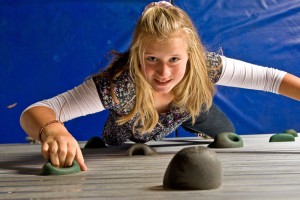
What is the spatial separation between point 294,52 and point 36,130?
171 centimetres

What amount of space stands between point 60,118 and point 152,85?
25 centimetres

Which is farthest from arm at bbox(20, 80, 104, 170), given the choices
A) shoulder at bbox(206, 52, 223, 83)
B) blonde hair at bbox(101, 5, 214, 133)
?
shoulder at bbox(206, 52, 223, 83)

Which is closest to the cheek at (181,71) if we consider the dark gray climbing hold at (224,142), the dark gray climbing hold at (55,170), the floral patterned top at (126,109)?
the floral patterned top at (126,109)

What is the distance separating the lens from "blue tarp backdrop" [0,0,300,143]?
7.55 ft

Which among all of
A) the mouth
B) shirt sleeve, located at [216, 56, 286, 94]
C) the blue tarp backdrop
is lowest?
the mouth

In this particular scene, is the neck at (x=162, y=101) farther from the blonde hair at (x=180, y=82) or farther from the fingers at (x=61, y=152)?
the fingers at (x=61, y=152)

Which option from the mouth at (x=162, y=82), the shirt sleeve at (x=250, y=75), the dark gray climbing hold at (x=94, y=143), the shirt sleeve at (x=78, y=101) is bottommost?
the dark gray climbing hold at (x=94, y=143)

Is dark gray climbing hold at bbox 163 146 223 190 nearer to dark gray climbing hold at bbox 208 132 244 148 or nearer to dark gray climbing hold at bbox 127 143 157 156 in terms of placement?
dark gray climbing hold at bbox 127 143 157 156

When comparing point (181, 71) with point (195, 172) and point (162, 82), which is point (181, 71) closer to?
point (162, 82)

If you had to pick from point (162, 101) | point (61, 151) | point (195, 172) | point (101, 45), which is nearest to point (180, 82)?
point (162, 101)

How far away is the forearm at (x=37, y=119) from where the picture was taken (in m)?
1.00

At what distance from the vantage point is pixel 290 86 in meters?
1.30

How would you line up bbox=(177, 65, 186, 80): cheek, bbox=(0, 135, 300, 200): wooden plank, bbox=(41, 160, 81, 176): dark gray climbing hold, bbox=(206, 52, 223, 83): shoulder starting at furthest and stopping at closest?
bbox=(206, 52, 223, 83): shoulder, bbox=(177, 65, 186, 80): cheek, bbox=(41, 160, 81, 176): dark gray climbing hold, bbox=(0, 135, 300, 200): wooden plank

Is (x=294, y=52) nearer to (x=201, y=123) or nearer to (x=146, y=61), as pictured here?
(x=201, y=123)
